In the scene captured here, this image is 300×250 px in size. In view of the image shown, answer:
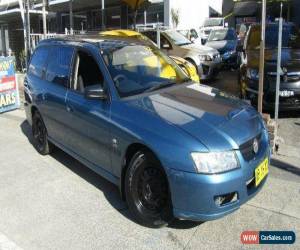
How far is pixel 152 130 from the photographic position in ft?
11.9

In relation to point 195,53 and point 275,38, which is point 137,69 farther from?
point 195,53

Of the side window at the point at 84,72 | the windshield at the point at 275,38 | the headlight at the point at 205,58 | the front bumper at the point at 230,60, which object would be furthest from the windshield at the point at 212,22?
the side window at the point at 84,72

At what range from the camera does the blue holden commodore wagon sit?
133 inches

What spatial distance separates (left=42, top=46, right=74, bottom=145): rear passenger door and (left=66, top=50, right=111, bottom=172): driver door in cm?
19

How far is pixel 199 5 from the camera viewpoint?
890 inches

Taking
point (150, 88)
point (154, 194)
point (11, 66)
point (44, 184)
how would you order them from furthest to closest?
point (11, 66)
point (44, 184)
point (150, 88)
point (154, 194)

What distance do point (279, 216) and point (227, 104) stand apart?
1.25 metres

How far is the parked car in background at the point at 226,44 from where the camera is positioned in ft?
50.9

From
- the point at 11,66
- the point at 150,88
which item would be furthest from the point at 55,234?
the point at 11,66

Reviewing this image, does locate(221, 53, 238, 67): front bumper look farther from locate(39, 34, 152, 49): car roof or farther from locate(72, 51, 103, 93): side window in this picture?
locate(72, 51, 103, 93): side window

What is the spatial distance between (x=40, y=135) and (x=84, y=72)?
69.9 inches

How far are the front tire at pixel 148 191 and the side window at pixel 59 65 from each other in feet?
6.19

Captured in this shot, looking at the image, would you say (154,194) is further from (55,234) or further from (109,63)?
(109,63)

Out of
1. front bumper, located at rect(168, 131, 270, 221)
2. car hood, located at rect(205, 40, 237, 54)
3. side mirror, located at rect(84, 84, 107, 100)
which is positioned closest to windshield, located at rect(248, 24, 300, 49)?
side mirror, located at rect(84, 84, 107, 100)
